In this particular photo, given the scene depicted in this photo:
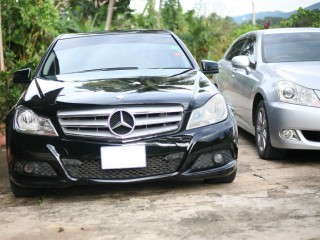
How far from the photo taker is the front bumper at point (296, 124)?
211 inches

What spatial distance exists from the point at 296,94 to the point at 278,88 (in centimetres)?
21

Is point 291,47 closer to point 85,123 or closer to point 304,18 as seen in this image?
point 85,123

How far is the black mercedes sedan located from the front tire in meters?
1.20

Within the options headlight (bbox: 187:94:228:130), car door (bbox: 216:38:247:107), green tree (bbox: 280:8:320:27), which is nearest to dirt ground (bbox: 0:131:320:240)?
headlight (bbox: 187:94:228:130)

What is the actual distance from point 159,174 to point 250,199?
0.70 metres

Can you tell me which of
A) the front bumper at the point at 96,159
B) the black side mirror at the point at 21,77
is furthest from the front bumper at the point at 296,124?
the black side mirror at the point at 21,77

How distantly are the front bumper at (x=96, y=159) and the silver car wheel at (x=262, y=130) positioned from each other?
157cm

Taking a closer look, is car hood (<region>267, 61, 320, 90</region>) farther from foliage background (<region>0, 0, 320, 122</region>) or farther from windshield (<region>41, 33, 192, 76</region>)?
foliage background (<region>0, 0, 320, 122</region>)

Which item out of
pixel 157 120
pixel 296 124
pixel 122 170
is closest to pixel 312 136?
pixel 296 124

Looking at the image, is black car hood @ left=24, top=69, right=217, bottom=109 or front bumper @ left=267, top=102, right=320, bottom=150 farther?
front bumper @ left=267, top=102, right=320, bottom=150

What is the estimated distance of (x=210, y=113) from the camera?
14.6 feet

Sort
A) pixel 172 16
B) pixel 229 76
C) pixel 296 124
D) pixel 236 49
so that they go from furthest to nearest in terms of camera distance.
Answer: pixel 172 16 → pixel 236 49 → pixel 229 76 → pixel 296 124

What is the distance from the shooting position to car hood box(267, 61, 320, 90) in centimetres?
552

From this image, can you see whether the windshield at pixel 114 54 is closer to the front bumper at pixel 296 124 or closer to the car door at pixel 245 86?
the front bumper at pixel 296 124
